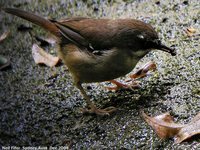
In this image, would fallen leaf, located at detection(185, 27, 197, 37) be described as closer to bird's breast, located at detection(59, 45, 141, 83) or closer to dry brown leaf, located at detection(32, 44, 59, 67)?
bird's breast, located at detection(59, 45, 141, 83)

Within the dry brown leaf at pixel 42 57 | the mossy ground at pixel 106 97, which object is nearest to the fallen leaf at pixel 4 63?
the mossy ground at pixel 106 97

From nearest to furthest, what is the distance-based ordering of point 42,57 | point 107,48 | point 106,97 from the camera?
point 107,48 < point 106,97 < point 42,57

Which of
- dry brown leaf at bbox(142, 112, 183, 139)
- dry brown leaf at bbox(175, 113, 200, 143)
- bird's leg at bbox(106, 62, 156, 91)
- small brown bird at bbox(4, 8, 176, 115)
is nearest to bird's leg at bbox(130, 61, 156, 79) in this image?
bird's leg at bbox(106, 62, 156, 91)

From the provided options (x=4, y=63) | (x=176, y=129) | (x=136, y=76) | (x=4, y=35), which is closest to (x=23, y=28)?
(x=4, y=35)

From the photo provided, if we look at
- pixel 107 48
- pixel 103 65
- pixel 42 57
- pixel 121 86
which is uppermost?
pixel 107 48

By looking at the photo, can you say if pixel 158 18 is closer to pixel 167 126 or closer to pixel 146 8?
pixel 146 8

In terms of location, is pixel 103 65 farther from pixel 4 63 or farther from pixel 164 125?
pixel 4 63

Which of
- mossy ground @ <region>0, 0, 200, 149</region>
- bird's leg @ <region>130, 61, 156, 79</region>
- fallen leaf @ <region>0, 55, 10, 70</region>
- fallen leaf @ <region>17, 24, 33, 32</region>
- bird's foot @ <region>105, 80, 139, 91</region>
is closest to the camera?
mossy ground @ <region>0, 0, 200, 149</region>

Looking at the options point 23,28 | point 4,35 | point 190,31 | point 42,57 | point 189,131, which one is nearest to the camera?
point 189,131
